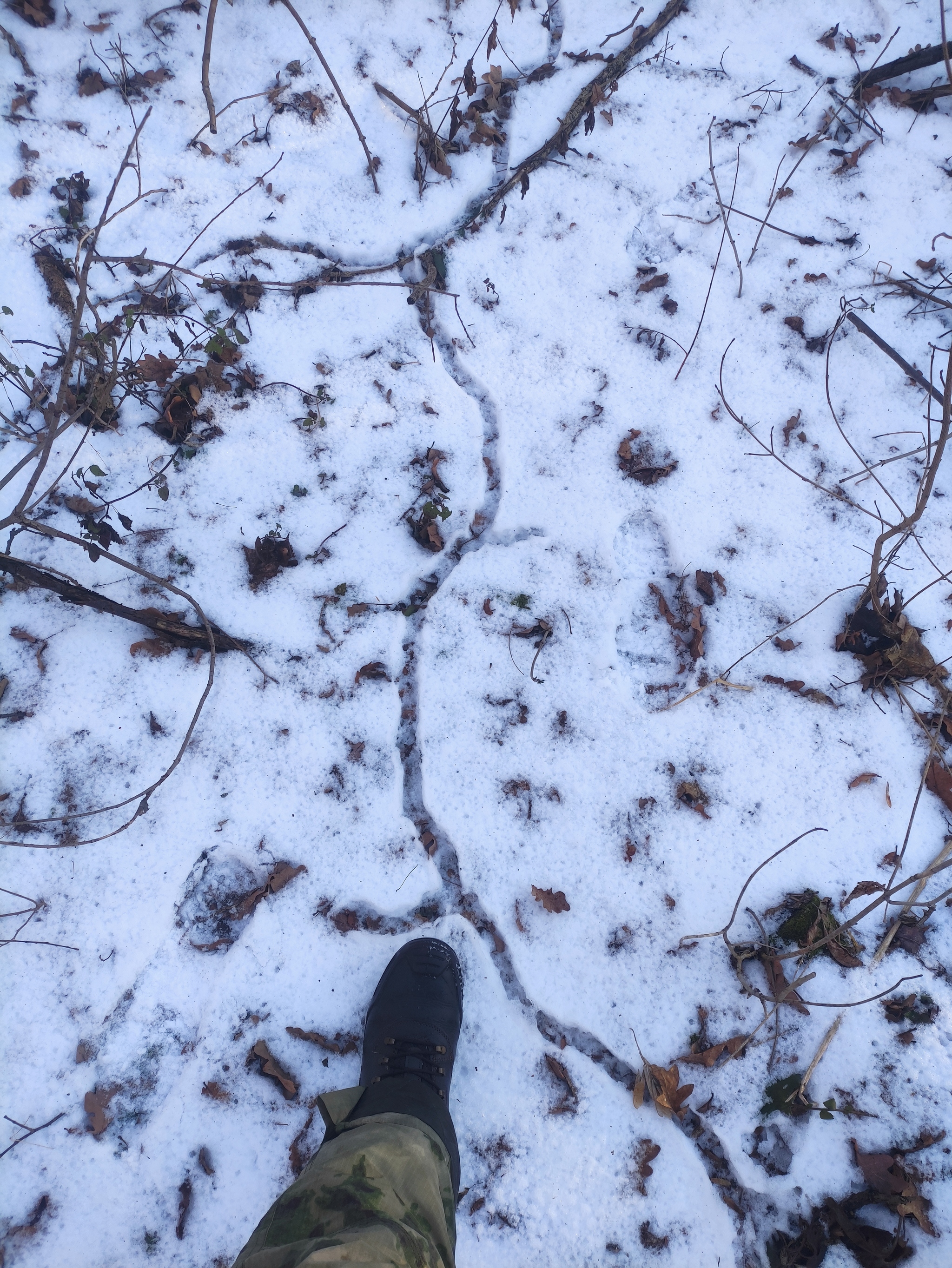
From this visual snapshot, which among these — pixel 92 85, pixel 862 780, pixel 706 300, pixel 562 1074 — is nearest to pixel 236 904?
pixel 562 1074

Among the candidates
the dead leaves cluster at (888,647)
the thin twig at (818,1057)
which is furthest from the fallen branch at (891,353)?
the thin twig at (818,1057)

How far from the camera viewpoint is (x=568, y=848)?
1916 millimetres

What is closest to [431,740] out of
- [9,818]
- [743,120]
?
[9,818]

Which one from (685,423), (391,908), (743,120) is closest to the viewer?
(391,908)

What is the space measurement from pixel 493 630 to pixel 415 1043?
1.22m

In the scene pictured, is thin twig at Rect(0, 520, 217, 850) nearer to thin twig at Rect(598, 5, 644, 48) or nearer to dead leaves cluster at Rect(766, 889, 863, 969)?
dead leaves cluster at Rect(766, 889, 863, 969)

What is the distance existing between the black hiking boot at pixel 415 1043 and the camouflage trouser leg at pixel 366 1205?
52mm

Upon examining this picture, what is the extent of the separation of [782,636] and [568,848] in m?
1.00

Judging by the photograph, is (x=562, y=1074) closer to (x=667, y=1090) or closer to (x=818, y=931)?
(x=667, y=1090)

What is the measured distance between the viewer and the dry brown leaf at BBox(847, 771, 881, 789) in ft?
6.39

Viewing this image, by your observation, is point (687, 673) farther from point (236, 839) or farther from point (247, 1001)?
point (247, 1001)

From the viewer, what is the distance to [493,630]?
6.91 feet

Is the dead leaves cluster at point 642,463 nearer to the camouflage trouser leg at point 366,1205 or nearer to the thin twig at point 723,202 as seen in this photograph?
the thin twig at point 723,202

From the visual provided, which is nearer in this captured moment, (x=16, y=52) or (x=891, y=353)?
(x=891, y=353)
